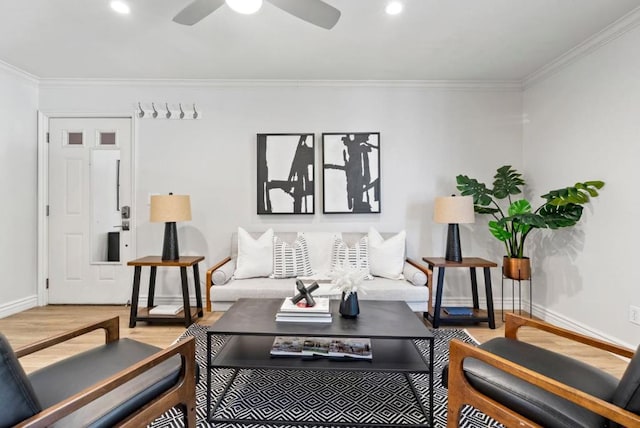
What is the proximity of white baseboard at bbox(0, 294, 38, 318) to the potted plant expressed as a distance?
4.81 metres

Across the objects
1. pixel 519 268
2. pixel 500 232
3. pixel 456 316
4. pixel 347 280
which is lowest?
pixel 456 316

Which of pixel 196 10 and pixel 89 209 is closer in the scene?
pixel 196 10

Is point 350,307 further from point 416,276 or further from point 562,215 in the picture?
point 562,215

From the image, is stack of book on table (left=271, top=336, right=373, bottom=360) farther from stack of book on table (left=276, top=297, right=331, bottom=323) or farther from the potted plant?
the potted plant

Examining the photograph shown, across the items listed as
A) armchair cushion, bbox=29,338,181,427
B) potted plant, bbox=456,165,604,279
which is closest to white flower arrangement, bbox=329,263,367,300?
armchair cushion, bbox=29,338,181,427

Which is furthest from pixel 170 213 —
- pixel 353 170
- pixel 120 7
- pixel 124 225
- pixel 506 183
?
pixel 506 183

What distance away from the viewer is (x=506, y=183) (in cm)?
350

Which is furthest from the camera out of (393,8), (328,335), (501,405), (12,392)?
(393,8)

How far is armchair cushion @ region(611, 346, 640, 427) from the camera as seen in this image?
1053mm

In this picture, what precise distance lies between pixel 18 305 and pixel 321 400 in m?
3.58

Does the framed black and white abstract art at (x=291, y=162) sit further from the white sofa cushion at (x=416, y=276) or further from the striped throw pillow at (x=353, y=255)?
the white sofa cushion at (x=416, y=276)

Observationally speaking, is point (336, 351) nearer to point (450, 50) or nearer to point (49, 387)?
point (49, 387)

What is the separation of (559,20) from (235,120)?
3072 mm

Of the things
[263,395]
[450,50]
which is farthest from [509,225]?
[263,395]
